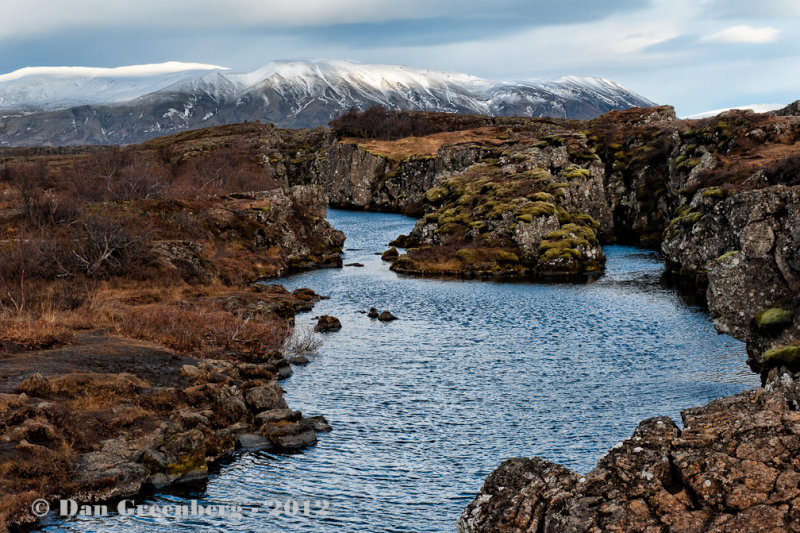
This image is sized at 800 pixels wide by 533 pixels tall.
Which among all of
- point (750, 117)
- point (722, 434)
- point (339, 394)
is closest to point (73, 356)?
point (339, 394)

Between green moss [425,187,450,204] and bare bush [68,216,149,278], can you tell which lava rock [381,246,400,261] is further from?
bare bush [68,216,149,278]

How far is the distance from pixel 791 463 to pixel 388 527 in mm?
14436

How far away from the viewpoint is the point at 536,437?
3250cm

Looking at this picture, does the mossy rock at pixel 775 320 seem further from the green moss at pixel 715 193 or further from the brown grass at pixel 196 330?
the green moss at pixel 715 193

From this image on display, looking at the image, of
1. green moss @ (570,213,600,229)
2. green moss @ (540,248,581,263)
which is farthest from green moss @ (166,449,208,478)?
green moss @ (570,213,600,229)

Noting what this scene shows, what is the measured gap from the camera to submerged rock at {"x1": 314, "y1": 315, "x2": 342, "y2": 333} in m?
57.2

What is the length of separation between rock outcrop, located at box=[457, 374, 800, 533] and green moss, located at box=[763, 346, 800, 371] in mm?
6290

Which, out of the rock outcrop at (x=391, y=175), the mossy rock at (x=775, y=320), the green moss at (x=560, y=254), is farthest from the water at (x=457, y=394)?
the rock outcrop at (x=391, y=175)

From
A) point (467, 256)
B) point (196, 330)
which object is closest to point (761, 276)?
point (196, 330)

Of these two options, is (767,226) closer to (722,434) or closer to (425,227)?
(722,434)

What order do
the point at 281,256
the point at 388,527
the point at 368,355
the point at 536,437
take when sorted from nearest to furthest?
the point at 388,527 < the point at 536,437 < the point at 368,355 < the point at 281,256

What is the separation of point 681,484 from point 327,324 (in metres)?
43.8

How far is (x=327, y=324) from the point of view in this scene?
2272 inches

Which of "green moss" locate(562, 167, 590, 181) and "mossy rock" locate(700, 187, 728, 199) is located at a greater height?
"green moss" locate(562, 167, 590, 181)
